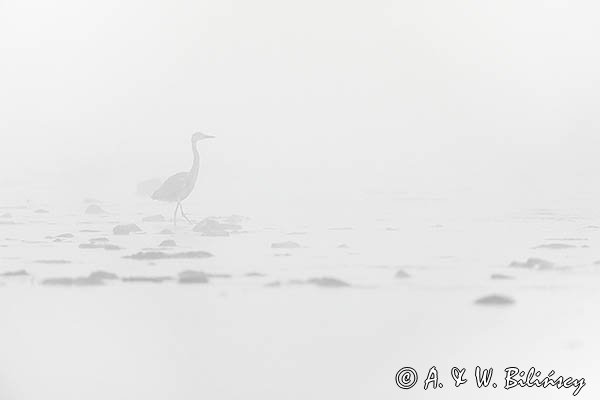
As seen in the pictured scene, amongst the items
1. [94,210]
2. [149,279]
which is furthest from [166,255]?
[94,210]

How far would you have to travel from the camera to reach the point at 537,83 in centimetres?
359

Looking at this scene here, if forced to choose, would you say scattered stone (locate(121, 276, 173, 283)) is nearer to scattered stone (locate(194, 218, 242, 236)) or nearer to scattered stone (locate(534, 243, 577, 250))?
scattered stone (locate(194, 218, 242, 236))

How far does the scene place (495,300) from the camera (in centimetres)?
335

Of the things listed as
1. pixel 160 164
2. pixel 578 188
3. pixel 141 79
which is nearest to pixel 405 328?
pixel 578 188

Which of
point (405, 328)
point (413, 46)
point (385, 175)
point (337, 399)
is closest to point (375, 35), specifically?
point (413, 46)

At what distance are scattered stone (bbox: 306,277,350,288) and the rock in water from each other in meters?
0.64

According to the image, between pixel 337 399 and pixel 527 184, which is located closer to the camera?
pixel 337 399

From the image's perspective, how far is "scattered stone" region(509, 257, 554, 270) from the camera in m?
3.41

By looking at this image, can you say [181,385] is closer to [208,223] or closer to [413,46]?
[208,223]

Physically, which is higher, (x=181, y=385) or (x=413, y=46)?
(x=413, y=46)

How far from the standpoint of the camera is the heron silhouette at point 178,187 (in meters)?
3.59

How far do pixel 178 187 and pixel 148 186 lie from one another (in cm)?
11

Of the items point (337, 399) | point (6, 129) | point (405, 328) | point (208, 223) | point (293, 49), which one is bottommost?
point (337, 399)

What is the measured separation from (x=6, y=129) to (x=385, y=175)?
1.35 meters
